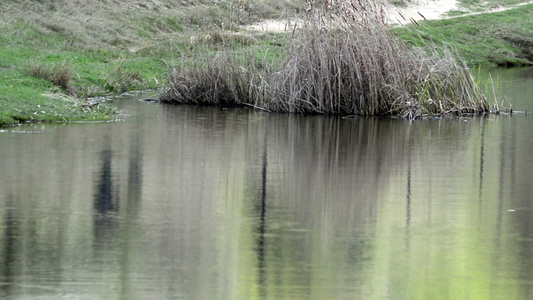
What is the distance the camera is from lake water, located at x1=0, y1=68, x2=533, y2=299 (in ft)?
24.8

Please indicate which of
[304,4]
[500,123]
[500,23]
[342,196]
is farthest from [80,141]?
[500,23]

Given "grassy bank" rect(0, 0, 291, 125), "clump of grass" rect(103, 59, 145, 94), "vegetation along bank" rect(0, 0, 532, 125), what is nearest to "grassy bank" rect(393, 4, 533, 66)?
"vegetation along bank" rect(0, 0, 532, 125)

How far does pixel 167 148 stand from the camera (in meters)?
15.1

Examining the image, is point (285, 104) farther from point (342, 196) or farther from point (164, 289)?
point (164, 289)

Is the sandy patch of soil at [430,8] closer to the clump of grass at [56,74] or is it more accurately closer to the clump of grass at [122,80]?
the clump of grass at [122,80]

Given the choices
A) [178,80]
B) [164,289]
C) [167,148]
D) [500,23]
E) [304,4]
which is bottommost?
[164,289]

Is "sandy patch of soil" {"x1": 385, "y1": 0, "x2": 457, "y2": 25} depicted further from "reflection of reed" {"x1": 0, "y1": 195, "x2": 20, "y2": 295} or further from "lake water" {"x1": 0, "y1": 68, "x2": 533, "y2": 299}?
"reflection of reed" {"x1": 0, "y1": 195, "x2": 20, "y2": 295}

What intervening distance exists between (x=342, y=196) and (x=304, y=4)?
36.1 feet

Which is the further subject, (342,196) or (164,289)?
(342,196)

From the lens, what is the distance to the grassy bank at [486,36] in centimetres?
4569

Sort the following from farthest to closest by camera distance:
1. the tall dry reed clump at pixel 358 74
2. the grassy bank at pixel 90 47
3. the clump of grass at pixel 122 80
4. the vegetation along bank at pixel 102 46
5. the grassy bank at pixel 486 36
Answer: the grassy bank at pixel 486 36
the clump of grass at pixel 122 80
the tall dry reed clump at pixel 358 74
the vegetation along bank at pixel 102 46
the grassy bank at pixel 90 47

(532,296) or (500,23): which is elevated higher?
(500,23)

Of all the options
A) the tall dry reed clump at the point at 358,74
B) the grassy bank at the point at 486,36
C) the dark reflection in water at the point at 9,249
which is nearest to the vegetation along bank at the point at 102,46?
the grassy bank at the point at 486,36

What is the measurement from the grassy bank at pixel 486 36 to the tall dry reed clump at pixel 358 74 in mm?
21596
